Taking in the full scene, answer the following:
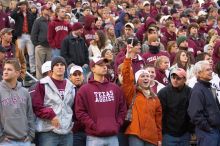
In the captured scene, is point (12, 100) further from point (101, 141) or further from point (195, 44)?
point (195, 44)

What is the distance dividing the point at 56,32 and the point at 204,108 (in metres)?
6.27

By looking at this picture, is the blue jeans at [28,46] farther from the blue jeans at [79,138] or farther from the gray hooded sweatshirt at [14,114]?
the gray hooded sweatshirt at [14,114]

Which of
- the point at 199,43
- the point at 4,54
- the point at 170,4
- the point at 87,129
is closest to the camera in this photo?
the point at 87,129

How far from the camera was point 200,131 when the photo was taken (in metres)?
7.98

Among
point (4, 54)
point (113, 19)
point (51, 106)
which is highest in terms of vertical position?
point (113, 19)

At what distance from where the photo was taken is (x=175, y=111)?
27.2 ft

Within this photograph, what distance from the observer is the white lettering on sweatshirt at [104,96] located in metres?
7.77

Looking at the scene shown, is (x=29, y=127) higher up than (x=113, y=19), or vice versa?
(x=113, y=19)

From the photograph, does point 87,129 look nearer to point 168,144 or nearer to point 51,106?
point 51,106

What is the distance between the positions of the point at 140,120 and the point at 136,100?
0.31 meters

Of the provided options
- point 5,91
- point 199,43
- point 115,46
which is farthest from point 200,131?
point 199,43

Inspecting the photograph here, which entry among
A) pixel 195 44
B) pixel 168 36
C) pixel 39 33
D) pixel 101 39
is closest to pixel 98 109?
pixel 101 39

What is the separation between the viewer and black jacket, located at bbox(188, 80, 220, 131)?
25.6ft

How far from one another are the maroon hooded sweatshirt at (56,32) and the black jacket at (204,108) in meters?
5.92
